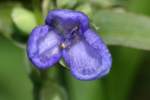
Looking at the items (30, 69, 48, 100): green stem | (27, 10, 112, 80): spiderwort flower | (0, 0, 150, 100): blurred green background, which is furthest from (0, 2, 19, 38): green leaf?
(27, 10, 112, 80): spiderwort flower

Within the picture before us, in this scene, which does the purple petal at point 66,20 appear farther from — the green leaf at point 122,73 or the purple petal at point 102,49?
the green leaf at point 122,73

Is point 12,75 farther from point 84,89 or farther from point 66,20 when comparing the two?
point 66,20

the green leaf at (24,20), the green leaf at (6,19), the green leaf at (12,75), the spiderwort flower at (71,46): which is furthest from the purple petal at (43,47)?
the green leaf at (12,75)

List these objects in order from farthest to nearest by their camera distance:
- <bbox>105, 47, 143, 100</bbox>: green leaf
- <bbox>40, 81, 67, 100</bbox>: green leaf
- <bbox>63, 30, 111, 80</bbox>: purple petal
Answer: <bbox>105, 47, 143, 100</bbox>: green leaf → <bbox>40, 81, 67, 100</bbox>: green leaf → <bbox>63, 30, 111, 80</bbox>: purple petal

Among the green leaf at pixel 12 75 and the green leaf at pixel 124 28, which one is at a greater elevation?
the green leaf at pixel 124 28

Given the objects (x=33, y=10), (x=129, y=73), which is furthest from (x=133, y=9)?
(x=33, y=10)

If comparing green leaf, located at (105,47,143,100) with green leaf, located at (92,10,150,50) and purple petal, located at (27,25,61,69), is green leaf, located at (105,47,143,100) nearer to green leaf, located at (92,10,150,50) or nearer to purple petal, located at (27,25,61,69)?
green leaf, located at (92,10,150,50)

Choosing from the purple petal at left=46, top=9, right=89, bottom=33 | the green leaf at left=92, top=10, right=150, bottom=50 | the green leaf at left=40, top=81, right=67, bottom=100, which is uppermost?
the purple petal at left=46, top=9, right=89, bottom=33
